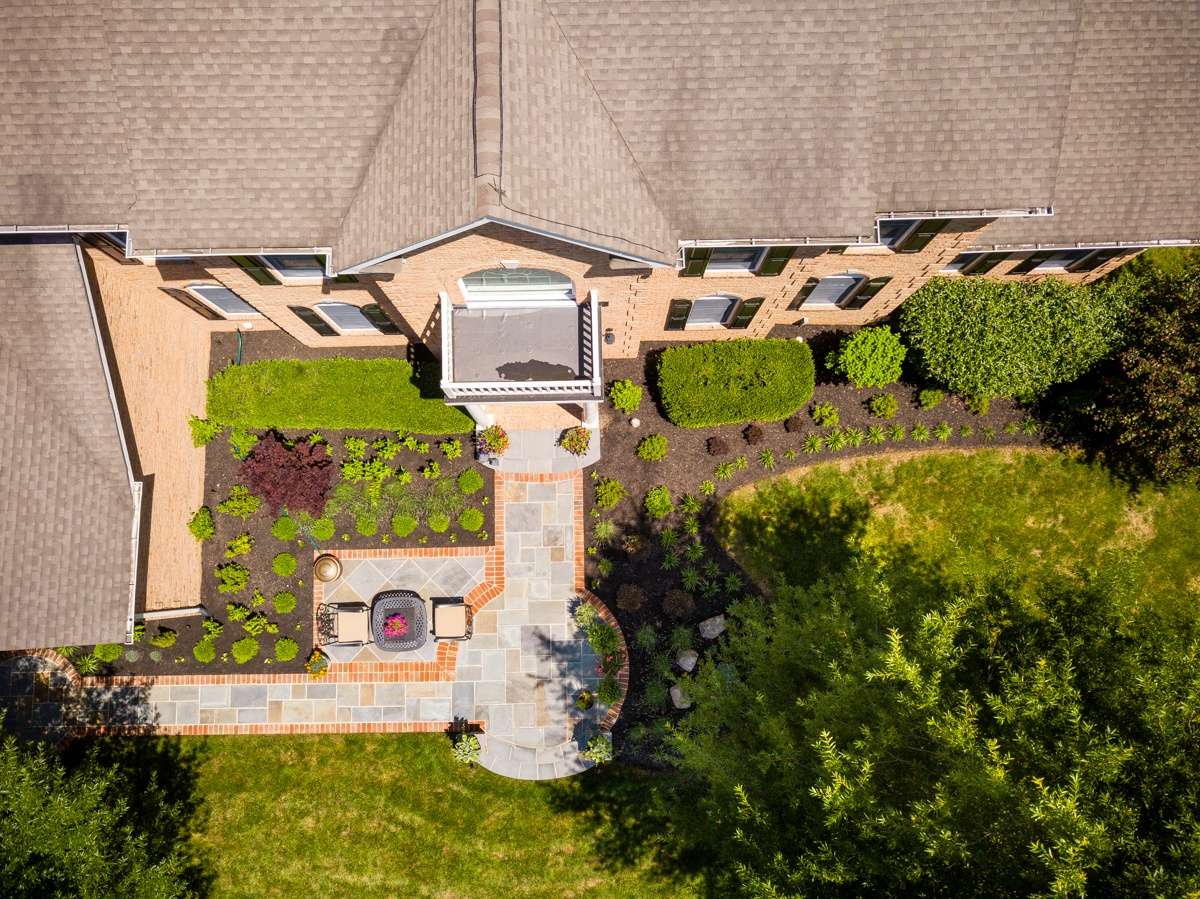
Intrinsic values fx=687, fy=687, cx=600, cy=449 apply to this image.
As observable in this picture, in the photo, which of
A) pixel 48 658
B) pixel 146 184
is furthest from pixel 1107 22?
pixel 48 658

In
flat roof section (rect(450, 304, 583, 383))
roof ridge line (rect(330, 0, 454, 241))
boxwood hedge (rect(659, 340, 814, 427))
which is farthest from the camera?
boxwood hedge (rect(659, 340, 814, 427))

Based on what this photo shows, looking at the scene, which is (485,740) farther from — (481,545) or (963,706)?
(963,706)

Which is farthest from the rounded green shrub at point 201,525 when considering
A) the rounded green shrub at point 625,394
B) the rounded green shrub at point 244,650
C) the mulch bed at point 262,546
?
the rounded green shrub at point 625,394

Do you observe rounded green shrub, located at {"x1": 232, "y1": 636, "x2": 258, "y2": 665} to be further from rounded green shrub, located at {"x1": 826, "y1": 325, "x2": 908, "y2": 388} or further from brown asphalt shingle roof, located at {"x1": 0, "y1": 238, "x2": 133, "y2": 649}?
rounded green shrub, located at {"x1": 826, "y1": 325, "x2": 908, "y2": 388}

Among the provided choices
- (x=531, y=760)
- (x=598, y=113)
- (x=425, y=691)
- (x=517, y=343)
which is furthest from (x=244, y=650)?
(x=598, y=113)

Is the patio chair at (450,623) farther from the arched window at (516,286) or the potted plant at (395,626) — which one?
the arched window at (516,286)

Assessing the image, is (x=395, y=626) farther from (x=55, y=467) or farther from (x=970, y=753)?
(x=970, y=753)

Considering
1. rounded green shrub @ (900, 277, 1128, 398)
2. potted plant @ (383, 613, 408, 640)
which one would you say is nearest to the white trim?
potted plant @ (383, 613, 408, 640)
